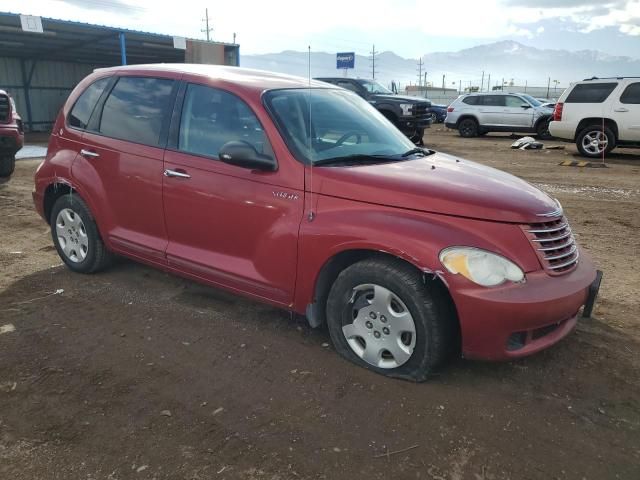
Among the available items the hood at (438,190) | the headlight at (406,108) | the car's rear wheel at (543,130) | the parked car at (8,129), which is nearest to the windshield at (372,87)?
the headlight at (406,108)

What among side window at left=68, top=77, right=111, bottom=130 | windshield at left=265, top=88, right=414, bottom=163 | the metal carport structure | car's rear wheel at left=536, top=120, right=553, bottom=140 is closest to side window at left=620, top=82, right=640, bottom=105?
car's rear wheel at left=536, top=120, right=553, bottom=140

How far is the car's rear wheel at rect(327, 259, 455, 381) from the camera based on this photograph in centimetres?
286

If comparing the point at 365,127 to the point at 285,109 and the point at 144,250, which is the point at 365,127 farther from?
the point at 144,250

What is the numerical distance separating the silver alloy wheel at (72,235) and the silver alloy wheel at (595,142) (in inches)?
490

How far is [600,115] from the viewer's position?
1256cm

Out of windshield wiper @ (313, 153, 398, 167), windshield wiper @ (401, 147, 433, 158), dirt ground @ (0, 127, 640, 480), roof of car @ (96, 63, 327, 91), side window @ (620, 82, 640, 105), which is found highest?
side window @ (620, 82, 640, 105)

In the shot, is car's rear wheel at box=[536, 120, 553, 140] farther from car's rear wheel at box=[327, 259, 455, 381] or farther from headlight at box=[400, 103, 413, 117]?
car's rear wheel at box=[327, 259, 455, 381]

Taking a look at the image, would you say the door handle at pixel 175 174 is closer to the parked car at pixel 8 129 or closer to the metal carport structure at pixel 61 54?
the parked car at pixel 8 129

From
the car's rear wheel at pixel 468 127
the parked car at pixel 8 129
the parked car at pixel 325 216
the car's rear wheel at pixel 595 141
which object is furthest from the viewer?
the car's rear wheel at pixel 468 127

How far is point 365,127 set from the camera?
154 inches

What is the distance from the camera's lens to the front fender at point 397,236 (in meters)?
2.78

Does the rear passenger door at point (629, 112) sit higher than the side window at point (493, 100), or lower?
lower

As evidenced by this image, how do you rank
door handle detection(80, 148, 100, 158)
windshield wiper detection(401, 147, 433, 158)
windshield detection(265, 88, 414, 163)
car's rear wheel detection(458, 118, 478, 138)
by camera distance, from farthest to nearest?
car's rear wheel detection(458, 118, 478, 138) → door handle detection(80, 148, 100, 158) → windshield wiper detection(401, 147, 433, 158) → windshield detection(265, 88, 414, 163)

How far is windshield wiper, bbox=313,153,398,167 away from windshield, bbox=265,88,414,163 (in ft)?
0.05
